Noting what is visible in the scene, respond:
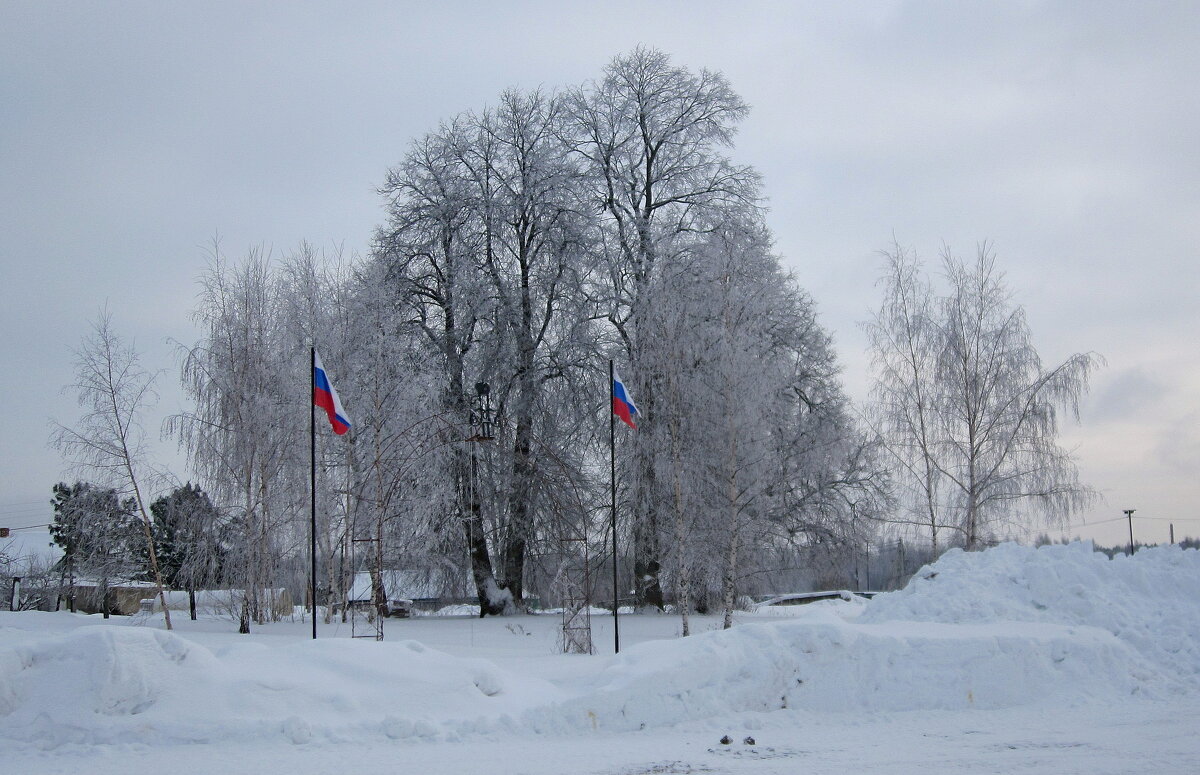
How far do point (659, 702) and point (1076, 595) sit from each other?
836 centimetres

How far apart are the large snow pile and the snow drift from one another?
0.05 meters

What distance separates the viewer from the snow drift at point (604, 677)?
1019cm

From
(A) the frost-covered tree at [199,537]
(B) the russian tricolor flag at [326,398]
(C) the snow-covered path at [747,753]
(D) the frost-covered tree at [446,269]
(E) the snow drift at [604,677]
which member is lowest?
(C) the snow-covered path at [747,753]

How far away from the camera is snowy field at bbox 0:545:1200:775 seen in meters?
9.27

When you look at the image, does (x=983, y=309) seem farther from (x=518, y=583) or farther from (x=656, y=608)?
(x=518, y=583)

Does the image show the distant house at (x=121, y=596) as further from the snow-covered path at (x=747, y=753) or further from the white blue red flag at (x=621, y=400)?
the snow-covered path at (x=747, y=753)

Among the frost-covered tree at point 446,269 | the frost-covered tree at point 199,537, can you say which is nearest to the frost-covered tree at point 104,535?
the frost-covered tree at point 199,537

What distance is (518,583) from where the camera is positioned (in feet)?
95.2

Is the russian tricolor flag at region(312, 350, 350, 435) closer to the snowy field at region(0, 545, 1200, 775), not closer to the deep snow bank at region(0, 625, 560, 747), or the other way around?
the snowy field at region(0, 545, 1200, 775)

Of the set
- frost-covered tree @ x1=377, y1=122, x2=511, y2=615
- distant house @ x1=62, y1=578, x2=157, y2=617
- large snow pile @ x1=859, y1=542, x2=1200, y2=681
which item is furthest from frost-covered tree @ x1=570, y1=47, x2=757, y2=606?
distant house @ x1=62, y1=578, x2=157, y2=617

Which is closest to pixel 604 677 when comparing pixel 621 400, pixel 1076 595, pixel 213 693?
pixel 213 693

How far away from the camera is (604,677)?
39.7 ft

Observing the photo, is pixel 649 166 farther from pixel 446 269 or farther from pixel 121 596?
pixel 121 596

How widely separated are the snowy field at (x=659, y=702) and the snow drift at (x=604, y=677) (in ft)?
0.09
